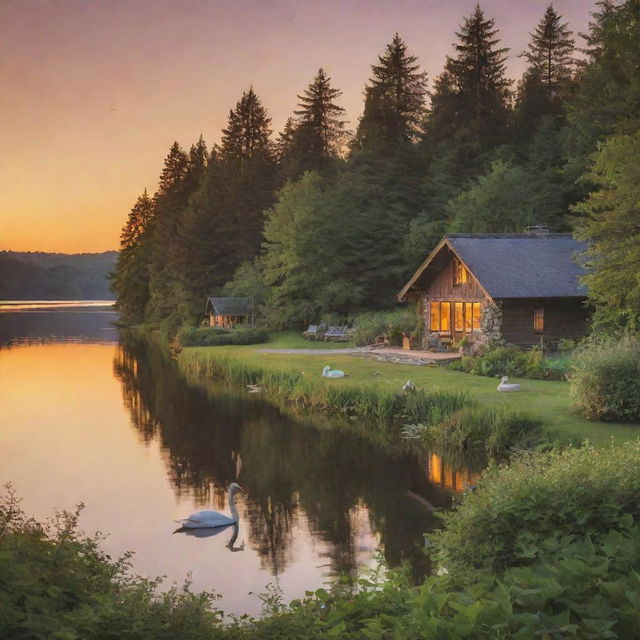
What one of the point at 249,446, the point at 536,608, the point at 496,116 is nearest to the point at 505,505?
the point at 536,608

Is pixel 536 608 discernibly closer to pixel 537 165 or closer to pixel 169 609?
pixel 169 609

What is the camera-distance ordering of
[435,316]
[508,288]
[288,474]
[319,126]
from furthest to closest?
[319,126], [435,316], [508,288], [288,474]

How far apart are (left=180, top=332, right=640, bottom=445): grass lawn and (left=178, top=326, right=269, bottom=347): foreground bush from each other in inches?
204

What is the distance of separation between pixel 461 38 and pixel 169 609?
65.8 m

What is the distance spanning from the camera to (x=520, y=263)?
34500mm

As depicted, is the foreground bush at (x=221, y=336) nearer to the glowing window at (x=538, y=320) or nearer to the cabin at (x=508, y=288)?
the cabin at (x=508, y=288)

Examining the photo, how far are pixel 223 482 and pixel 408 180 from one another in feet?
142

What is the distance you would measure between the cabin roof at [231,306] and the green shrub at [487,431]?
135 feet

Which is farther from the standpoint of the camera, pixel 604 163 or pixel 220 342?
pixel 220 342

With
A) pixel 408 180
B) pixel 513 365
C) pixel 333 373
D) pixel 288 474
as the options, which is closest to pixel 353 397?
pixel 333 373

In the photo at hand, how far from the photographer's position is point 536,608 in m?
6.52

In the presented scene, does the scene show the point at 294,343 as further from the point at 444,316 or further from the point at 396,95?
the point at 396,95

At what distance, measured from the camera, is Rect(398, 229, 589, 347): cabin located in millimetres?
33156

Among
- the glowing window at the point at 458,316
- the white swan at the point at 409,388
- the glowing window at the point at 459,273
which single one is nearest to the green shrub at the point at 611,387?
the white swan at the point at 409,388
